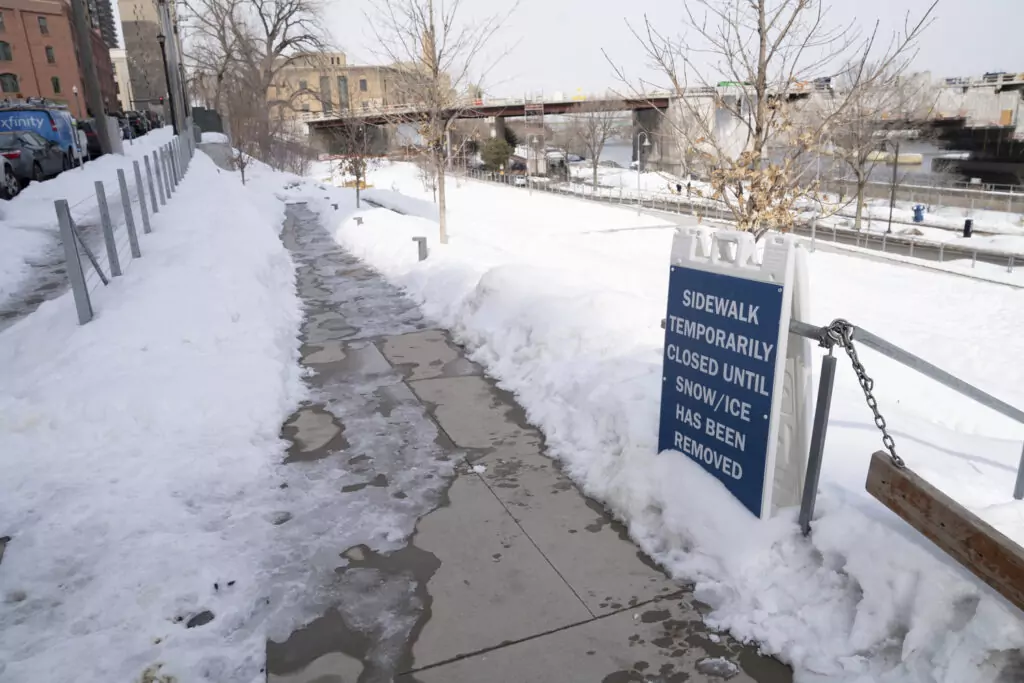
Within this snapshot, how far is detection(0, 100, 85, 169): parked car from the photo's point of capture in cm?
2102

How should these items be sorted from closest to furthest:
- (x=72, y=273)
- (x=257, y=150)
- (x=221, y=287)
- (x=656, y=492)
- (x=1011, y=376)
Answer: (x=656, y=492) → (x=72, y=273) → (x=221, y=287) → (x=1011, y=376) → (x=257, y=150)

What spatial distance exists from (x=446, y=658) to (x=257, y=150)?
53.6 m

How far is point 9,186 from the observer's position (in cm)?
A: 1672

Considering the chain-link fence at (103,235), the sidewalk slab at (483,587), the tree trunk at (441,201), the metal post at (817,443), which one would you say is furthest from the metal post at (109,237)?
the metal post at (817,443)

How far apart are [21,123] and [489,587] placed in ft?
80.9

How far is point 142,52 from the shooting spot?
381 feet

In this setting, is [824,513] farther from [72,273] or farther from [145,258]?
[145,258]

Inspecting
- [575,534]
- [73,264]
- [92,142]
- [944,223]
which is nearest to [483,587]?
[575,534]

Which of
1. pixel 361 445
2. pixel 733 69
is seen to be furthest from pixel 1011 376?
pixel 361 445

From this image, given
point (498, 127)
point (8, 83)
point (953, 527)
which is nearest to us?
point (953, 527)

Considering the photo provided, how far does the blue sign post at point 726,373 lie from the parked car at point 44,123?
2271 centimetres

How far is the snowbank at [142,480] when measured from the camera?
131 inches

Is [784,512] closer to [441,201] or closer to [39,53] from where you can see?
[441,201]

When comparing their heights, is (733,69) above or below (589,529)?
above
